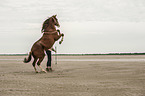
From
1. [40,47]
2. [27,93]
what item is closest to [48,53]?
[40,47]

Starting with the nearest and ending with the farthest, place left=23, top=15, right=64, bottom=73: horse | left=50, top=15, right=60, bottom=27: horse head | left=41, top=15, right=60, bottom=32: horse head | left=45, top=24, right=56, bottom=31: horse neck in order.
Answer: left=23, top=15, right=64, bottom=73: horse
left=45, top=24, right=56, bottom=31: horse neck
left=41, top=15, right=60, bottom=32: horse head
left=50, top=15, right=60, bottom=27: horse head

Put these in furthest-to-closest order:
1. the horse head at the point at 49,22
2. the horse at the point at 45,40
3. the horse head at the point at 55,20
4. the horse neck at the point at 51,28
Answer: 1. the horse head at the point at 55,20
2. the horse head at the point at 49,22
3. the horse neck at the point at 51,28
4. the horse at the point at 45,40

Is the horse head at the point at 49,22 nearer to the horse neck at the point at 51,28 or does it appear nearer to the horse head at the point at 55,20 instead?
the horse head at the point at 55,20

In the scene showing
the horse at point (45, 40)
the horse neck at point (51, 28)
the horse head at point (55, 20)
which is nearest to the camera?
the horse at point (45, 40)

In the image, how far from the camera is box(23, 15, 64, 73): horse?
1032cm

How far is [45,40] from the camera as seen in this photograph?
1042cm

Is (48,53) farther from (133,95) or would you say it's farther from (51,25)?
(133,95)

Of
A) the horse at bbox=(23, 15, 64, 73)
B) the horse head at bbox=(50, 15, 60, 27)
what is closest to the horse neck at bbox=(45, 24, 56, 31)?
the horse at bbox=(23, 15, 64, 73)

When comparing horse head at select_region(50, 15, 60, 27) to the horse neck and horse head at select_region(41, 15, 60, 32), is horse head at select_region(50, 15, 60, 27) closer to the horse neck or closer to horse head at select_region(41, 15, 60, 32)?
horse head at select_region(41, 15, 60, 32)

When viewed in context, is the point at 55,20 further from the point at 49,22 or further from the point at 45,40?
the point at 45,40

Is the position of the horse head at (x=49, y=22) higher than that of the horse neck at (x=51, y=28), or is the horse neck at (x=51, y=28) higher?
the horse head at (x=49, y=22)

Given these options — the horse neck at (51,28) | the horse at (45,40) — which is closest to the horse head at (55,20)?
the horse at (45,40)

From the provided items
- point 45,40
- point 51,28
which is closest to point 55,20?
point 51,28

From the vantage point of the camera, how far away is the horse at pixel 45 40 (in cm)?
1032
